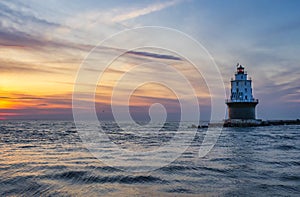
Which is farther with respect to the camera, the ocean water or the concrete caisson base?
the concrete caisson base

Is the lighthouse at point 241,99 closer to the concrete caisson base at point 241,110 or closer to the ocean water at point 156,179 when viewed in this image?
the concrete caisson base at point 241,110

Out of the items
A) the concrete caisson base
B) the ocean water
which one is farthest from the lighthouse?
the ocean water

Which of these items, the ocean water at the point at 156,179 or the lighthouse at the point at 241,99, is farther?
the lighthouse at the point at 241,99

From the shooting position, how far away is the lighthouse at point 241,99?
7125 centimetres

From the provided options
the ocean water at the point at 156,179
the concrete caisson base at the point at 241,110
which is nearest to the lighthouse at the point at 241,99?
the concrete caisson base at the point at 241,110

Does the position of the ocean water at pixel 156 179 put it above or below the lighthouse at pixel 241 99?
below

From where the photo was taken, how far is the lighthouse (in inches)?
2805

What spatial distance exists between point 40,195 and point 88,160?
8999mm

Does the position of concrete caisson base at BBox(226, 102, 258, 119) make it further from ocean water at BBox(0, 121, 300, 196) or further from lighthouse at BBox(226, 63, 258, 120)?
ocean water at BBox(0, 121, 300, 196)

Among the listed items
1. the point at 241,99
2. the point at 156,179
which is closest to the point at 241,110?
the point at 241,99

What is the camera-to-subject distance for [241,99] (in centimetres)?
7125

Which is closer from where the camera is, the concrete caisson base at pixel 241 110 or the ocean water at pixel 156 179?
the ocean water at pixel 156 179

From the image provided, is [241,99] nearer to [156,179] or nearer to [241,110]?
[241,110]

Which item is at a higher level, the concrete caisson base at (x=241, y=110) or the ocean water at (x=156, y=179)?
the concrete caisson base at (x=241, y=110)
